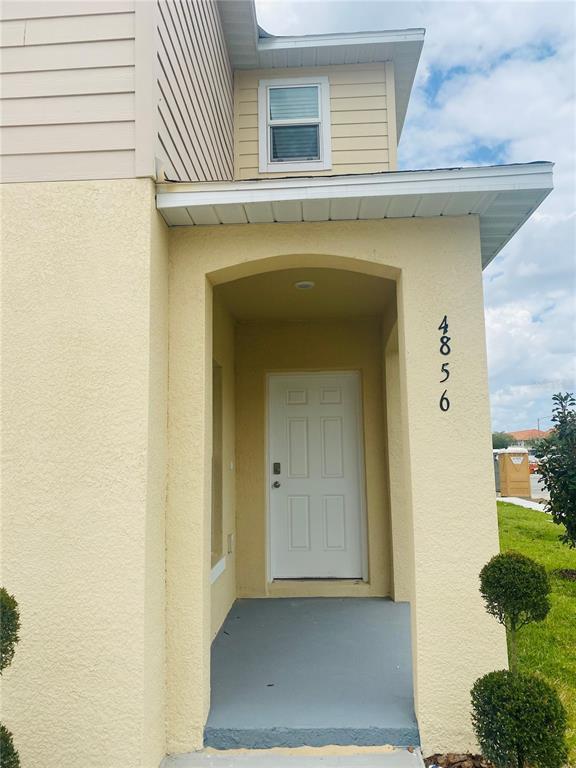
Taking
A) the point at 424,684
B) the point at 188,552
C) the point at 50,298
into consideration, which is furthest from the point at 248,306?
the point at 424,684

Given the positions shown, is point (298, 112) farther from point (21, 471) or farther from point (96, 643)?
point (96, 643)

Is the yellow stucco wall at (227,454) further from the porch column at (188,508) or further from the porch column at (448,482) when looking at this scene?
the porch column at (448,482)

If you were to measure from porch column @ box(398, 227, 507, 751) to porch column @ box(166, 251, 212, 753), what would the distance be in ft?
4.14

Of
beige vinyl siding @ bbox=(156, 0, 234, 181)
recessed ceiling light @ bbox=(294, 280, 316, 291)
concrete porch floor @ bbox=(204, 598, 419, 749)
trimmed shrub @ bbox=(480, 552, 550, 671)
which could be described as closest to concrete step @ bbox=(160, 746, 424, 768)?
concrete porch floor @ bbox=(204, 598, 419, 749)

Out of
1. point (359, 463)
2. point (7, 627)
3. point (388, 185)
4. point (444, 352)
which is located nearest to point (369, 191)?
point (388, 185)

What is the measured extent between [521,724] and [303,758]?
4.01 ft

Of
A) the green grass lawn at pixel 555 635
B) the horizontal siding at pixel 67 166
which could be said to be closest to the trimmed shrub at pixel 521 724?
the green grass lawn at pixel 555 635

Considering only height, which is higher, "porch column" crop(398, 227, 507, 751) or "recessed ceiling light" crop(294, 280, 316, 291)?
"recessed ceiling light" crop(294, 280, 316, 291)

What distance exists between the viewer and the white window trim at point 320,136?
19.3 ft

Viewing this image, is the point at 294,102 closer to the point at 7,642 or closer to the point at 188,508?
the point at 188,508

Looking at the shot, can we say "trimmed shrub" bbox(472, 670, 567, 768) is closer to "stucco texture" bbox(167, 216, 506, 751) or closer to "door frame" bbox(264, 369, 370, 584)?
"stucco texture" bbox(167, 216, 506, 751)

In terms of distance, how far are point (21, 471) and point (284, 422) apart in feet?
10.8

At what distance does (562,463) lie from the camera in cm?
611

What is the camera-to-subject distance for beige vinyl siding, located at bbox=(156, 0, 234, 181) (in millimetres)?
3254
